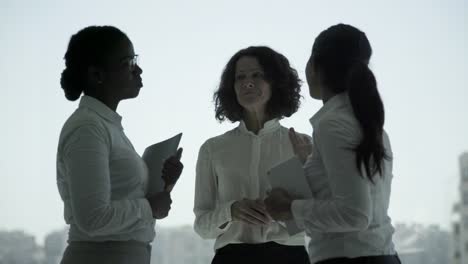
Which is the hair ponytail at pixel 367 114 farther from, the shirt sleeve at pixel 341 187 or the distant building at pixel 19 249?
the distant building at pixel 19 249

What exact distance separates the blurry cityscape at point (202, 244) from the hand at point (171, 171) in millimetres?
1484

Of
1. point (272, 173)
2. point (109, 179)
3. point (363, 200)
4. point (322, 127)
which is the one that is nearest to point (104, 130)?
point (109, 179)

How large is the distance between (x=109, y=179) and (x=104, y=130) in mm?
133

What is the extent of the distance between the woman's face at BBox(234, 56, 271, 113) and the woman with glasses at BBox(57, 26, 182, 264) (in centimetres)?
42

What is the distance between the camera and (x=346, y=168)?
126 cm

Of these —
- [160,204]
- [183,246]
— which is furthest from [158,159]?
[183,246]

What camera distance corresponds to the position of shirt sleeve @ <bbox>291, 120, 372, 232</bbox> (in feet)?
4.10

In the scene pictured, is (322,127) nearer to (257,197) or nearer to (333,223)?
(333,223)

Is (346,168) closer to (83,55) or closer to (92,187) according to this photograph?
(92,187)

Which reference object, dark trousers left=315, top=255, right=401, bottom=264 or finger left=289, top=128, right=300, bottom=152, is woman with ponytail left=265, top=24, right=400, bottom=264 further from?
finger left=289, top=128, right=300, bottom=152

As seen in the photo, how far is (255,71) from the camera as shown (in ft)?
6.57

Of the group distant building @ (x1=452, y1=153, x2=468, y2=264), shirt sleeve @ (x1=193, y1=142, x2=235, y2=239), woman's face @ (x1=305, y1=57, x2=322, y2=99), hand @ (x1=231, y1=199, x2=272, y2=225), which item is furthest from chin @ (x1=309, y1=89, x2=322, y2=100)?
distant building @ (x1=452, y1=153, x2=468, y2=264)

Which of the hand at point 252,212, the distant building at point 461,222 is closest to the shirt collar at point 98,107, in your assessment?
the hand at point 252,212

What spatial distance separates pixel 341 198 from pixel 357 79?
0.89 feet
